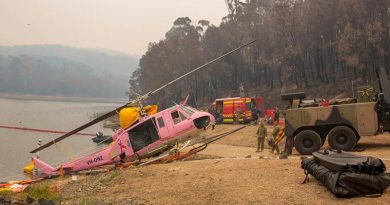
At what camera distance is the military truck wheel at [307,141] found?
18391 millimetres

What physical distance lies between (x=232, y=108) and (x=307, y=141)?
2607 cm

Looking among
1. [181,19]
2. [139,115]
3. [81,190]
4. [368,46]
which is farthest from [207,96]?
[81,190]

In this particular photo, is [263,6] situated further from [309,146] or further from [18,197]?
[18,197]

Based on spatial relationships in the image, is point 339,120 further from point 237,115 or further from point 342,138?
point 237,115

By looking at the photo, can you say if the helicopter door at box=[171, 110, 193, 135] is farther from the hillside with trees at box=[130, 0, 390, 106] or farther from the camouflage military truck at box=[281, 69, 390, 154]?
the hillside with trees at box=[130, 0, 390, 106]

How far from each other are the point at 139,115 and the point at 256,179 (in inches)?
360

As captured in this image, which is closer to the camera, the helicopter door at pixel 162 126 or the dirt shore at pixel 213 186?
the dirt shore at pixel 213 186

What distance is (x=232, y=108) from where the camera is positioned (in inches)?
1756

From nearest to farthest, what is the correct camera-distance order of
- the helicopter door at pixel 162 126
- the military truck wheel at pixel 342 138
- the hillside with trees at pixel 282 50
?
the military truck wheel at pixel 342 138 < the helicopter door at pixel 162 126 < the hillside with trees at pixel 282 50

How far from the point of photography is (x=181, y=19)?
103 meters

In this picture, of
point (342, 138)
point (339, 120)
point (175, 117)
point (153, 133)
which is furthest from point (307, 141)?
point (153, 133)

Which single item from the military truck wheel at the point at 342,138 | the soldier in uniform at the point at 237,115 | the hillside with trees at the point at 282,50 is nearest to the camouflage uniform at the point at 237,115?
the soldier in uniform at the point at 237,115

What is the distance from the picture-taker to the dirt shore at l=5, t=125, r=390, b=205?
10.7m

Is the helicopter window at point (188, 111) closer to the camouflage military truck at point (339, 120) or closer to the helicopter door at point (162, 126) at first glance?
the helicopter door at point (162, 126)
